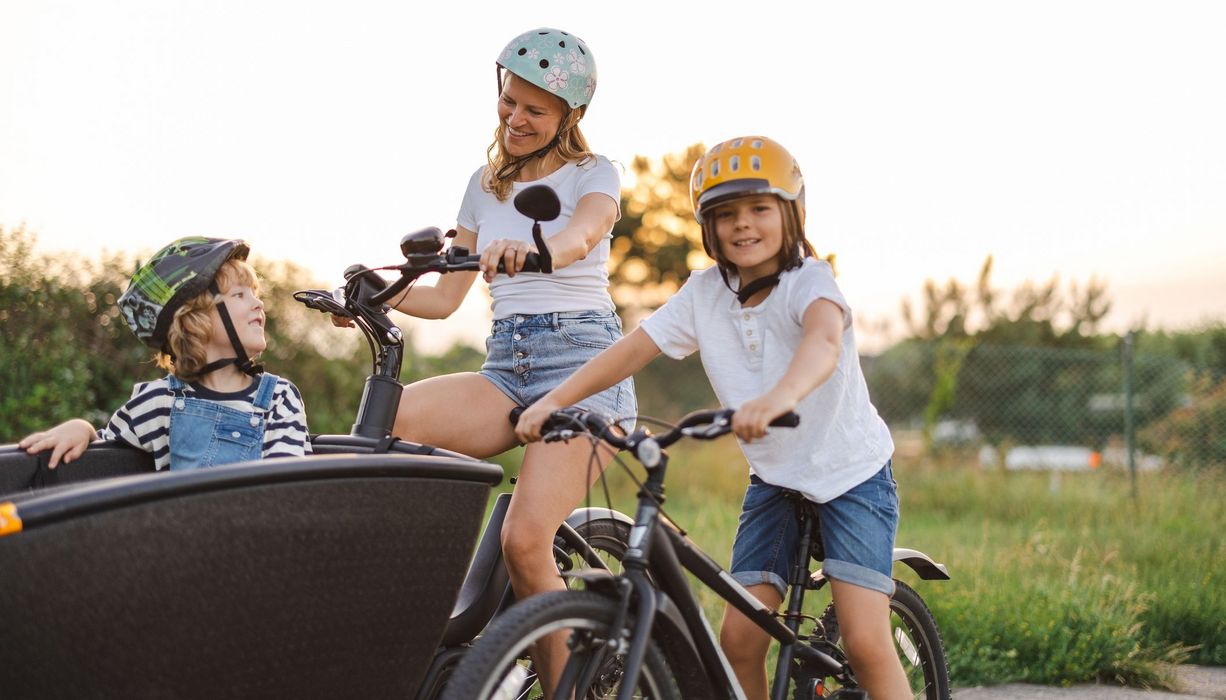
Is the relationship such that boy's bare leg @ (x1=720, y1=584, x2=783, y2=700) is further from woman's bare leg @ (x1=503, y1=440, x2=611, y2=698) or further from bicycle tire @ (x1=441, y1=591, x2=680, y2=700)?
bicycle tire @ (x1=441, y1=591, x2=680, y2=700)

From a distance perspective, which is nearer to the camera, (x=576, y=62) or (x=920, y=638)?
(x=576, y=62)

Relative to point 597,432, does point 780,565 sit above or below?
below

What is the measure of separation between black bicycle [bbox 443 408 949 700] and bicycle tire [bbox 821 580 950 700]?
0.52m

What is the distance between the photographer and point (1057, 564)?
20.7 feet

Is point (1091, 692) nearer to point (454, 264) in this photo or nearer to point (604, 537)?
point (604, 537)

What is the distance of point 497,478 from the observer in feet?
8.07

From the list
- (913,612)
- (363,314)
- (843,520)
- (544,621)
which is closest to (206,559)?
(544,621)

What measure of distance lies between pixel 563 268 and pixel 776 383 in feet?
2.04

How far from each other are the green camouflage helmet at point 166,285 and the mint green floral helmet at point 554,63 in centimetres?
87

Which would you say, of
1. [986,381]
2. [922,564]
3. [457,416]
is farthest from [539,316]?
[986,381]

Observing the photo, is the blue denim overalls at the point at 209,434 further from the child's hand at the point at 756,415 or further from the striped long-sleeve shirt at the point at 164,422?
the child's hand at the point at 756,415

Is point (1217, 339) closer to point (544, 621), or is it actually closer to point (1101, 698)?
point (1101, 698)

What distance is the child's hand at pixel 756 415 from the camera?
231cm

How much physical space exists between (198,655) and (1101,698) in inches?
135
